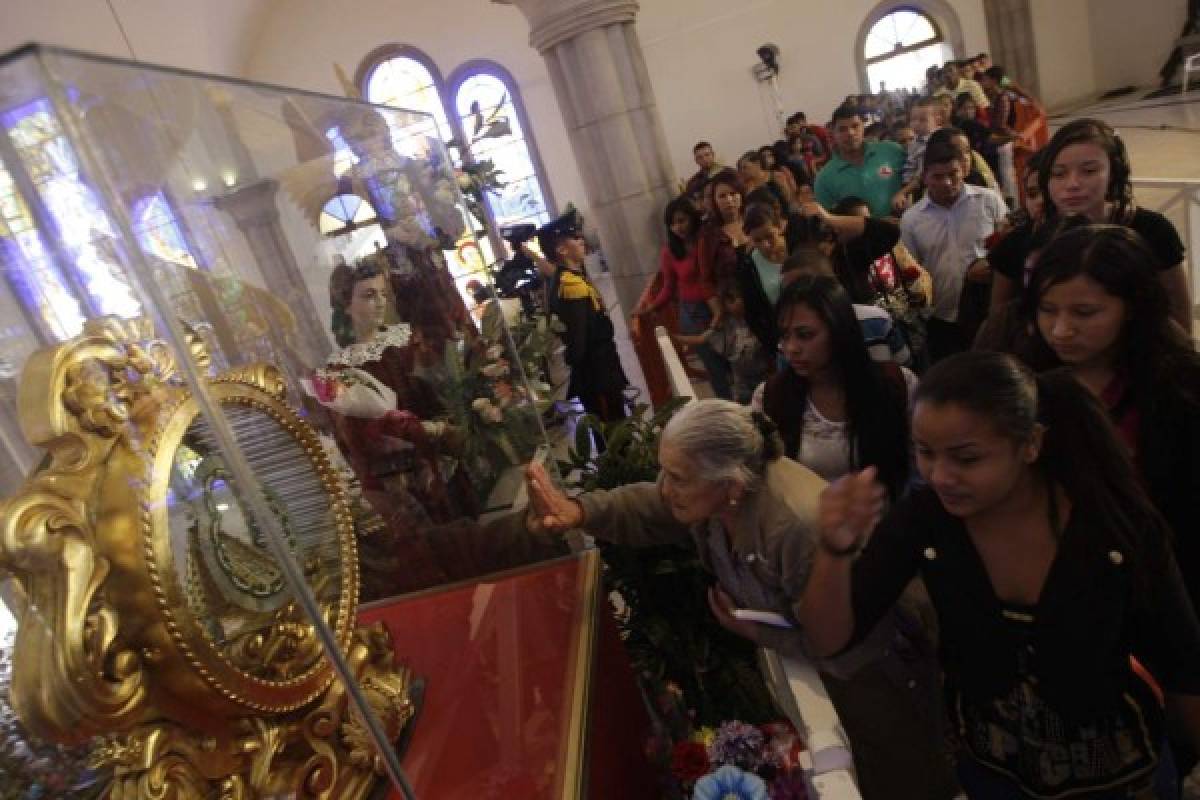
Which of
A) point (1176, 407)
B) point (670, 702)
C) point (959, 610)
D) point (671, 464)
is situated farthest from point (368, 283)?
point (1176, 407)

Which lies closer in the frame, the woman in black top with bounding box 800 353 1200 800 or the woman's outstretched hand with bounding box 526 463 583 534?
the woman in black top with bounding box 800 353 1200 800

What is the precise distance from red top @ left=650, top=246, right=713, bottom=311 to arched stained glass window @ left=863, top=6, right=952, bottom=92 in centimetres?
1208

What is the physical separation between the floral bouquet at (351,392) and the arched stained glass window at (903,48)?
50.4 feet

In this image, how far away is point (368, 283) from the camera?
5.04 feet

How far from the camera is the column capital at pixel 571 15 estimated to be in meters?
5.38

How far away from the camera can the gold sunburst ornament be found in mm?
802

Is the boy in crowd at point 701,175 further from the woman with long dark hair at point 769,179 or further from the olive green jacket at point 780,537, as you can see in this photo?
the olive green jacket at point 780,537

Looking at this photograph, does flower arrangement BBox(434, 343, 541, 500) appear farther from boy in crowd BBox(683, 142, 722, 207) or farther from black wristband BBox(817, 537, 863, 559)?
boy in crowd BBox(683, 142, 722, 207)

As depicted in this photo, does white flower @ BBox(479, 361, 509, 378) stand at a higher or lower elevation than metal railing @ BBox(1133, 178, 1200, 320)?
higher

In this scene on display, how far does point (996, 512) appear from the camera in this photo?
4.29ft

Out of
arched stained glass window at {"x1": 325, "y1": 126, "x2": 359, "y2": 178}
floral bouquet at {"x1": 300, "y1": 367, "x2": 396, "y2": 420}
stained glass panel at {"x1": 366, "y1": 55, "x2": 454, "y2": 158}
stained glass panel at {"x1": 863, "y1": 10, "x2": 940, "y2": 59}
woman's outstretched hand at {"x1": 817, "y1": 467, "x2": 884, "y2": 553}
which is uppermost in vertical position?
stained glass panel at {"x1": 366, "y1": 55, "x2": 454, "y2": 158}

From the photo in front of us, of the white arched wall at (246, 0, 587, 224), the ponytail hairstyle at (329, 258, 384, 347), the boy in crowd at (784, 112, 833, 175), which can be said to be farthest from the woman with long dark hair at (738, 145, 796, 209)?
the white arched wall at (246, 0, 587, 224)

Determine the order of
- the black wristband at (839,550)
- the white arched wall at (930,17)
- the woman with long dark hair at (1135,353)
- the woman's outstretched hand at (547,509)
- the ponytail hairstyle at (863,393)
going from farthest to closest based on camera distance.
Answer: the white arched wall at (930,17) → the ponytail hairstyle at (863,393) → the woman's outstretched hand at (547,509) → the woman with long dark hair at (1135,353) → the black wristband at (839,550)

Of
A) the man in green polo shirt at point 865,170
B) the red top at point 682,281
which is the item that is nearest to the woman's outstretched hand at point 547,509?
the red top at point 682,281
